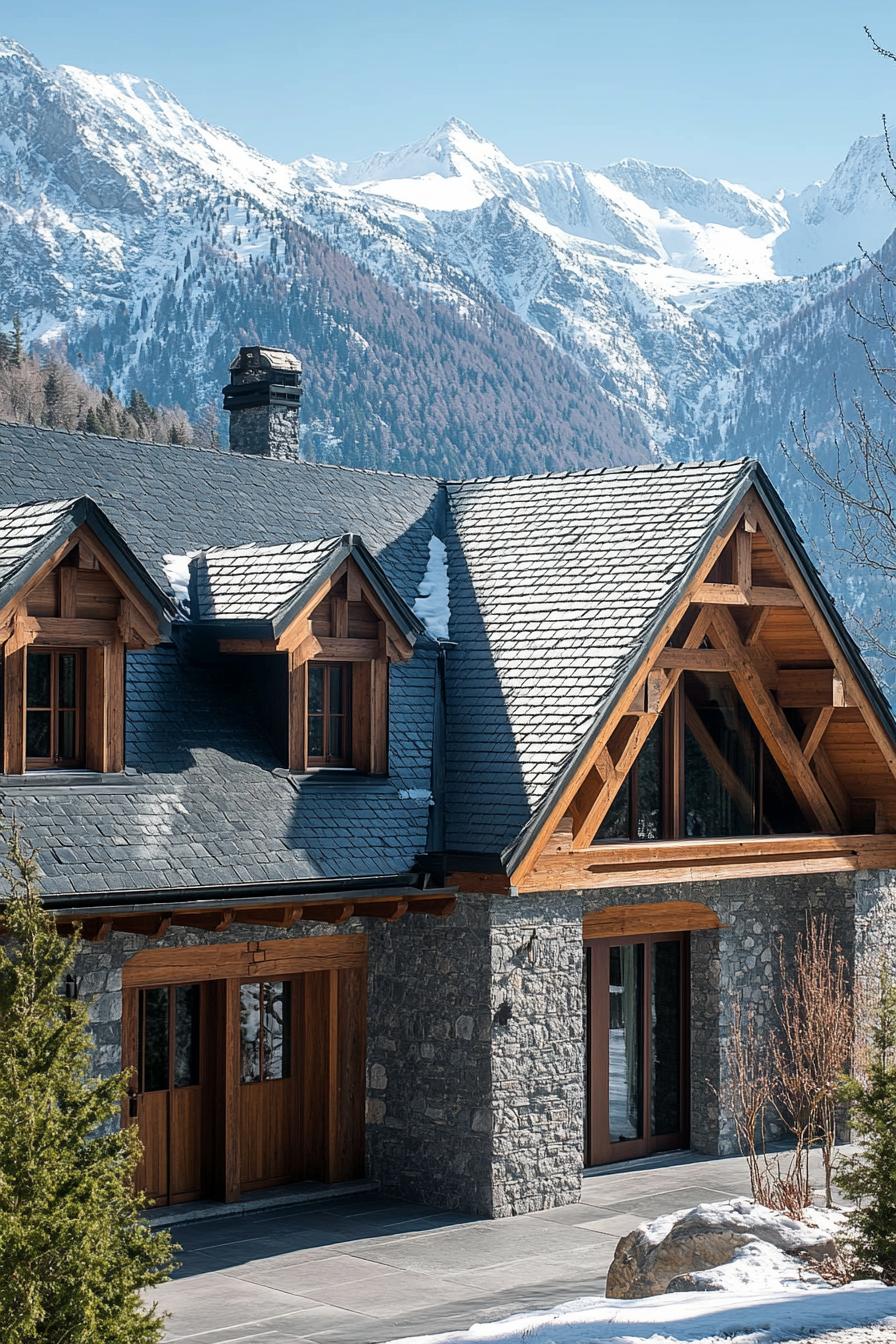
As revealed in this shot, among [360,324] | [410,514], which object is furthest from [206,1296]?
[360,324]

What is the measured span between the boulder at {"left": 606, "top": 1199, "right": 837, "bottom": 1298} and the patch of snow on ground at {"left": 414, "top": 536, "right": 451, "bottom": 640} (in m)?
6.62

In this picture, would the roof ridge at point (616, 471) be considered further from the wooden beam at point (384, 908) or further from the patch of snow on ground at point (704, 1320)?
the patch of snow on ground at point (704, 1320)

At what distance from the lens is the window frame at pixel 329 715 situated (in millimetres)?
A: 15352

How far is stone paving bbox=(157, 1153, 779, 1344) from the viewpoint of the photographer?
39.4ft

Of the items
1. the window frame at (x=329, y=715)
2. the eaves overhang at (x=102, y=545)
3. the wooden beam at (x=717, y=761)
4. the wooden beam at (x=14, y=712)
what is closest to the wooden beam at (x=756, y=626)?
the wooden beam at (x=717, y=761)

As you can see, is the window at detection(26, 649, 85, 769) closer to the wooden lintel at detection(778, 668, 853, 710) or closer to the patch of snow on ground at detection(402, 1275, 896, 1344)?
the patch of snow on ground at detection(402, 1275, 896, 1344)

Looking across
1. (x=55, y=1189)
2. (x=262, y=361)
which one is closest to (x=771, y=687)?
(x=262, y=361)

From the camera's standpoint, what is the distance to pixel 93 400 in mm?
96750

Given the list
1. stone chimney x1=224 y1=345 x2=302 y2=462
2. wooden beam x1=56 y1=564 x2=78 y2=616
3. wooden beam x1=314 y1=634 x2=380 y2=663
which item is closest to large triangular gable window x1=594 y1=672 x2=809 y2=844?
wooden beam x1=314 y1=634 x2=380 y2=663

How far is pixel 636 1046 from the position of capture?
57.7 ft

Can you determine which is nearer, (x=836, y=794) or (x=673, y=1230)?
(x=673, y=1230)

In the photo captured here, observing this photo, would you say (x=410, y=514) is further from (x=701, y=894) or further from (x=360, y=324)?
(x=360, y=324)

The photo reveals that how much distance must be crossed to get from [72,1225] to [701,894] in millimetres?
10462

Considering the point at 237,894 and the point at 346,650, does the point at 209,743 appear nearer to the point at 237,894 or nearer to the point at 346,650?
the point at 346,650
